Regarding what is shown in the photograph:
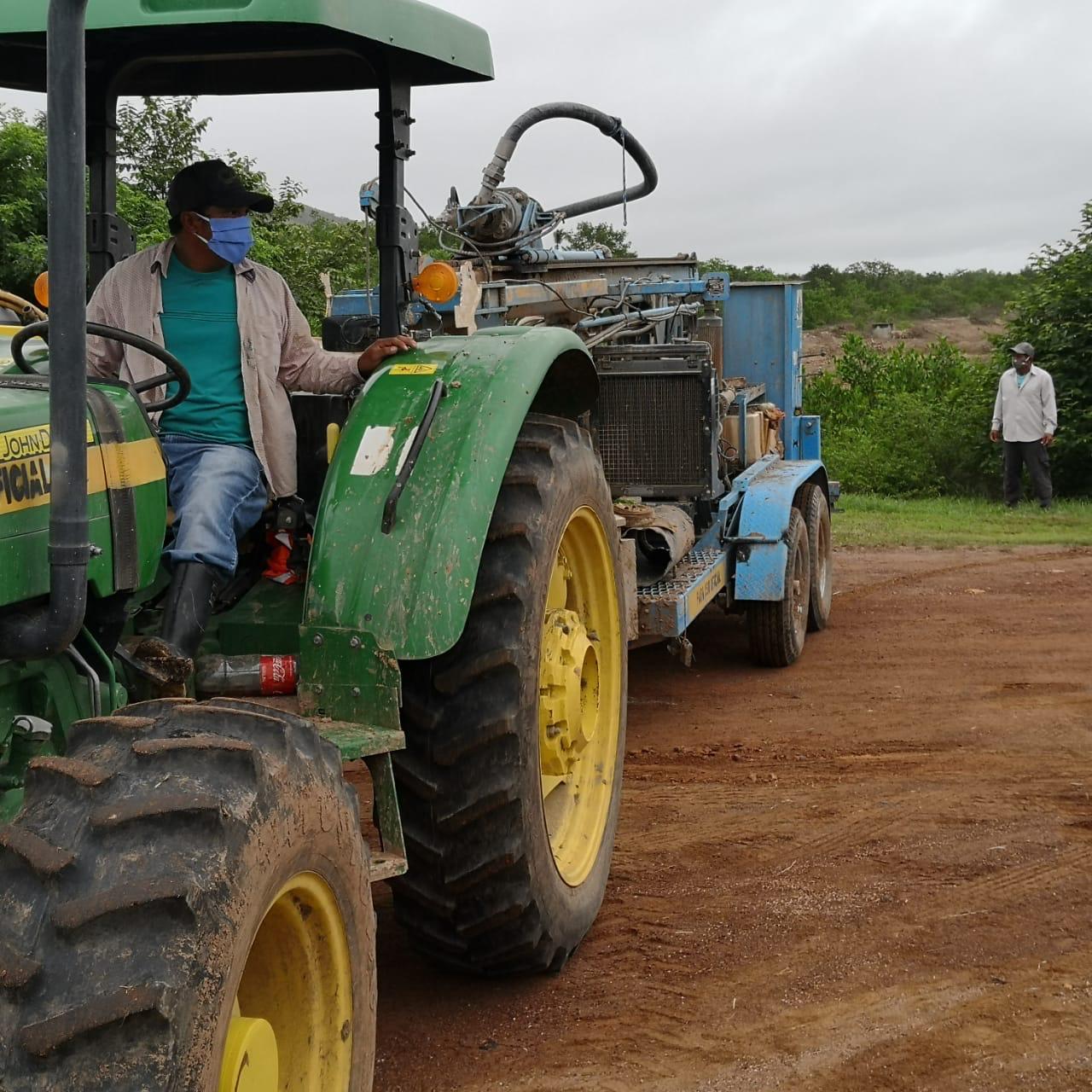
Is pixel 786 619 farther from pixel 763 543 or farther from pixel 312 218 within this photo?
pixel 312 218

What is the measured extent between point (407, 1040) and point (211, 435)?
4.84ft

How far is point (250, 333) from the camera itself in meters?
3.51

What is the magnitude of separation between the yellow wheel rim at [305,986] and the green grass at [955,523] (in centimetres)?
1005

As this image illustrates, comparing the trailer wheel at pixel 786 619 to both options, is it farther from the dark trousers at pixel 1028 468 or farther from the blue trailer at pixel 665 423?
the dark trousers at pixel 1028 468

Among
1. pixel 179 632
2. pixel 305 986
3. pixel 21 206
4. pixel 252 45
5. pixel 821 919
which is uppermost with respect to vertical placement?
pixel 21 206

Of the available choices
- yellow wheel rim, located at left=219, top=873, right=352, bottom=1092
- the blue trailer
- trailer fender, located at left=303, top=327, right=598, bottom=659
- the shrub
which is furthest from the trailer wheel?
the shrub

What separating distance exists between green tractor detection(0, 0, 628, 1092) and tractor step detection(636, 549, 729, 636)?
198 centimetres

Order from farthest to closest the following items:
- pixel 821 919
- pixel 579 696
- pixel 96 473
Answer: pixel 821 919 < pixel 579 696 < pixel 96 473

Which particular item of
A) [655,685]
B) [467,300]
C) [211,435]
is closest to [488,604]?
[211,435]

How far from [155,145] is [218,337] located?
12.5 ft

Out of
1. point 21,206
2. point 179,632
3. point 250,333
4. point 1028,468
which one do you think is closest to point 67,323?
point 179,632

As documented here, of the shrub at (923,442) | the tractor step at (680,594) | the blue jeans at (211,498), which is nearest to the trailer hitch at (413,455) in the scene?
the blue jeans at (211,498)

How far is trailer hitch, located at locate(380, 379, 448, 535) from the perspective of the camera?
3193 millimetres

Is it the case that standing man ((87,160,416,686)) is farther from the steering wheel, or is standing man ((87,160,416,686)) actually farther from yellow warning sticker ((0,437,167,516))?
yellow warning sticker ((0,437,167,516))
